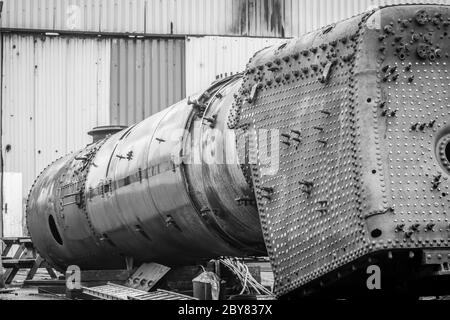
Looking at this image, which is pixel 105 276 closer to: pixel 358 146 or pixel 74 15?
pixel 358 146

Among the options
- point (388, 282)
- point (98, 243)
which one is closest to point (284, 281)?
point (388, 282)

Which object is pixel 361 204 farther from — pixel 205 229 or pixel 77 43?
pixel 77 43

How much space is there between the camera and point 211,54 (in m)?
20.8

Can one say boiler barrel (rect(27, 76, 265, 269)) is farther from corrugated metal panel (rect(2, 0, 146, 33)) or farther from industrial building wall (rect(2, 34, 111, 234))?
corrugated metal panel (rect(2, 0, 146, 33))

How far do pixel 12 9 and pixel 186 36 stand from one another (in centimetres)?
401

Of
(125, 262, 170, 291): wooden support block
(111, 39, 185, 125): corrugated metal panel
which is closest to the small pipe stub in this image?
(125, 262, 170, 291): wooden support block

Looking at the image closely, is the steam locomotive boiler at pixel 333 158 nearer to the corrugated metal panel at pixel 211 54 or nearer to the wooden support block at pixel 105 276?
the wooden support block at pixel 105 276

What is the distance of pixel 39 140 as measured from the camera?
19281 mm

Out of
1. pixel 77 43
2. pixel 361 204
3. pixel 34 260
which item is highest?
pixel 77 43

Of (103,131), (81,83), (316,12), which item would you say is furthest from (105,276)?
(316,12)

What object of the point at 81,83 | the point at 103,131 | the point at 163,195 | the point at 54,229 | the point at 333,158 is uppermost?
the point at 81,83

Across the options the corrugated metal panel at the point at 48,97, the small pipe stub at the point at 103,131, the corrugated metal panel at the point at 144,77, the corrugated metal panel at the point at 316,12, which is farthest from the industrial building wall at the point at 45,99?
the small pipe stub at the point at 103,131

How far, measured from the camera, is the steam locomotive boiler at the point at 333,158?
6668mm

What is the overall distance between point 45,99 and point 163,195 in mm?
10450
